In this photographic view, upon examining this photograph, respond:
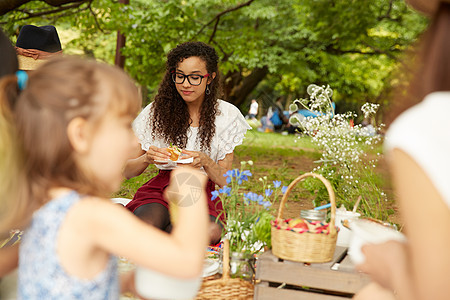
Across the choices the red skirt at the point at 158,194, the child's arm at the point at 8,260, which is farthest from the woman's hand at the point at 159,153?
the child's arm at the point at 8,260

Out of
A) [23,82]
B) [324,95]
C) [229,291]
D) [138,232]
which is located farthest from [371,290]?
[324,95]

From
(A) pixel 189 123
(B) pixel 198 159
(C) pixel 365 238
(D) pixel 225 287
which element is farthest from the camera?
(A) pixel 189 123

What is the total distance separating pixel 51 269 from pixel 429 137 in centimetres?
98

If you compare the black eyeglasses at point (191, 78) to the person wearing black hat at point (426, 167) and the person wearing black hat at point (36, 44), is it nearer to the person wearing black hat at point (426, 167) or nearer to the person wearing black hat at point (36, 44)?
the person wearing black hat at point (36, 44)

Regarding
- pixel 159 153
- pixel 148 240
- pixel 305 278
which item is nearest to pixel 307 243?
pixel 305 278

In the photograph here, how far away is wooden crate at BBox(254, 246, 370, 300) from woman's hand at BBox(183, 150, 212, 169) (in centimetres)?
111

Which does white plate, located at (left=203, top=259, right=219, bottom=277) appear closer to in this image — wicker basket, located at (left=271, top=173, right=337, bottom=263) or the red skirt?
wicker basket, located at (left=271, top=173, right=337, bottom=263)

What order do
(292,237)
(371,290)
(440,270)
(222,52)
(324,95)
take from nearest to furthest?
(440,270)
(371,290)
(292,237)
(324,95)
(222,52)

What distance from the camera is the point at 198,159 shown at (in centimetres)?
324

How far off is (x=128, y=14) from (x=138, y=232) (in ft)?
23.7

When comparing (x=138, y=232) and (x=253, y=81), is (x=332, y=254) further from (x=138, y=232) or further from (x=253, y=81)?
(x=253, y=81)

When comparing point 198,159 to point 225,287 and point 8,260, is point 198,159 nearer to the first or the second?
point 225,287

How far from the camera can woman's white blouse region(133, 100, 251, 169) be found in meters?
3.60

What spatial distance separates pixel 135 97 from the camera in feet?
4.47
